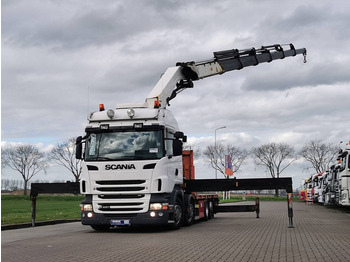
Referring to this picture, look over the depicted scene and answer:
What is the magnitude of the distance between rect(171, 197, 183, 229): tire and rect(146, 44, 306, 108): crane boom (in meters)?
3.18

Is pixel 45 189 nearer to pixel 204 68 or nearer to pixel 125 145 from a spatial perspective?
pixel 125 145

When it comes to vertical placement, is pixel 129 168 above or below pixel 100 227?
above

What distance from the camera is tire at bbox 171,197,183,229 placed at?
607 inches

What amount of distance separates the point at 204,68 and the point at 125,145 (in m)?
7.13

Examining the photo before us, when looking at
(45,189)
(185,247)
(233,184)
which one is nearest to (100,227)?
(45,189)

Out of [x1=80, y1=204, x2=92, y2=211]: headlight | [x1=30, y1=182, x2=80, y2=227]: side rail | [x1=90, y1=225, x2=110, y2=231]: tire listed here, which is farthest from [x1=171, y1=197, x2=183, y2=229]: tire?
[x1=30, y1=182, x2=80, y2=227]: side rail

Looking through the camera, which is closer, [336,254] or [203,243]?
[336,254]

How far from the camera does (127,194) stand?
14.5 m

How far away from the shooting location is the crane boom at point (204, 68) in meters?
18.0

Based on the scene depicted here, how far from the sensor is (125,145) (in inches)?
585

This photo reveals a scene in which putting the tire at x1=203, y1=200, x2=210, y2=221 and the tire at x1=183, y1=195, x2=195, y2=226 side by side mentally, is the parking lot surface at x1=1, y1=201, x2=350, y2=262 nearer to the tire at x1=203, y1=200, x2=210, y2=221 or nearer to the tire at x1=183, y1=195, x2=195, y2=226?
the tire at x1=183, y1=195, x2=195, y2=226

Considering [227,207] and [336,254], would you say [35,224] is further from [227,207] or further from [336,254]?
[336,254]

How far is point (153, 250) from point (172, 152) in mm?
5072

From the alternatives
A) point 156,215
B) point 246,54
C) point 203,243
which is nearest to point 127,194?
point 156,215
